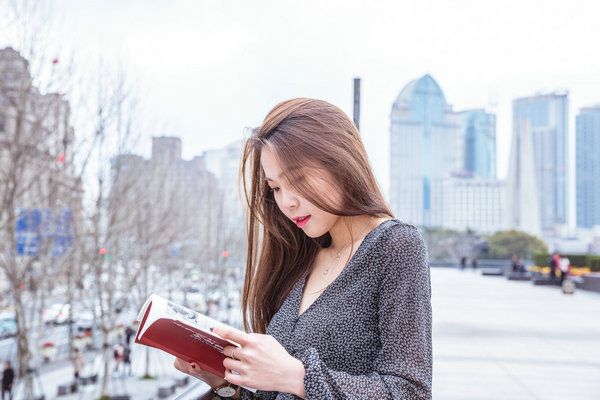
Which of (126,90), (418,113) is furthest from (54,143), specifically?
(418,113)

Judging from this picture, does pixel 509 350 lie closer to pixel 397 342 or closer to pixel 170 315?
pixel 397 342

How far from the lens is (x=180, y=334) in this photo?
2.90 ft

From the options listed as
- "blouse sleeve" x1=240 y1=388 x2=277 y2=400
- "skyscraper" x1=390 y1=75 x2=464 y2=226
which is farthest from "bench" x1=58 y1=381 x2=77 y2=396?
"skyscraper" x1=390 y1=75 x2=464 y2=226

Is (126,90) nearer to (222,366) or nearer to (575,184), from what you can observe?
(222,366)

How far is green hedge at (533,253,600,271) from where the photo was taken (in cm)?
1602

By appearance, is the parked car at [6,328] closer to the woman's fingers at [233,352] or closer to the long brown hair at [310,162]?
the long brown hair at [310,162]

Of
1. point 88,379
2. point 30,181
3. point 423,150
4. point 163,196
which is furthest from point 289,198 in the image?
point 423,150

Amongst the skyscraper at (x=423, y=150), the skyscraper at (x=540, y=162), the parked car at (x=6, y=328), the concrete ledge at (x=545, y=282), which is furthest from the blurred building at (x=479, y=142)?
the parked car at (x=6, y=328)

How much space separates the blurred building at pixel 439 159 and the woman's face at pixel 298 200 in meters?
21.7

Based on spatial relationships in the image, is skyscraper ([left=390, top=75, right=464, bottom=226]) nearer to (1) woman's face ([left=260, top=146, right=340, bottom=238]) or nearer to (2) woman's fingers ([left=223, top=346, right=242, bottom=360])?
(1) woman's face ([left=260, top=146, right=340, bottom=238])

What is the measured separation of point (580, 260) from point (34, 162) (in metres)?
16.8

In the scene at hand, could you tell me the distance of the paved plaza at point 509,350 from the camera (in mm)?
4574

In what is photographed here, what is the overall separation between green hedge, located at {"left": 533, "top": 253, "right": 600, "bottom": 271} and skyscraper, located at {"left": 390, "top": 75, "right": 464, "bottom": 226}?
674 centimetres

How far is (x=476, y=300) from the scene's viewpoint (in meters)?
12.0
